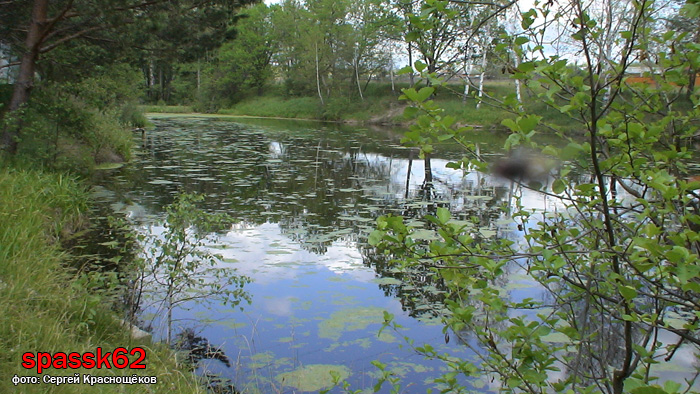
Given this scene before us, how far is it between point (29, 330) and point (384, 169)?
11089 mm

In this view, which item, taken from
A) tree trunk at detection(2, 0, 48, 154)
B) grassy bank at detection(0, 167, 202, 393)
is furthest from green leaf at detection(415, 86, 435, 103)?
tree trunk at detection(2, 0, 48, 154)

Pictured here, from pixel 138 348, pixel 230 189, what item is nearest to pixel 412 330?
pixel 138 348

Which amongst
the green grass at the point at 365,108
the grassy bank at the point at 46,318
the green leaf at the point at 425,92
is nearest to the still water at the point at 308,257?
the grassy bank at the point at 46,318

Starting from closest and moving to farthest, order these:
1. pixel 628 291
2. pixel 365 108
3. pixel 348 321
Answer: pixel 628 291
pixel 348 321
pixel 365 108

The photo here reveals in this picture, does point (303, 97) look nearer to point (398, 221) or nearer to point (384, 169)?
point (384, 169)

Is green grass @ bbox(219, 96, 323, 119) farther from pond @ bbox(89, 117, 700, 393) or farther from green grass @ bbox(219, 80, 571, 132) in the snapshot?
pond @ bbox(89, 117, 700, 393)

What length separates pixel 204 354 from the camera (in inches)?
151

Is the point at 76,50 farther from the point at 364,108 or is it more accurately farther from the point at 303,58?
the point at 303,58

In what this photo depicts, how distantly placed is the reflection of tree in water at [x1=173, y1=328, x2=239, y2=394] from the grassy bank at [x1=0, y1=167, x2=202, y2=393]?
188 millimetres

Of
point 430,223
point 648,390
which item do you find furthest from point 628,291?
point 430,223

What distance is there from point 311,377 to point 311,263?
2451 millimetres

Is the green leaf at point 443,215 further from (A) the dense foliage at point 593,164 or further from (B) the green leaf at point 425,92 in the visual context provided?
(B) the green leaf at point 425,92

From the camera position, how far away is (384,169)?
13523mm

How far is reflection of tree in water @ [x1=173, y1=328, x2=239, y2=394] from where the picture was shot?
3379mm
